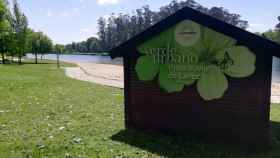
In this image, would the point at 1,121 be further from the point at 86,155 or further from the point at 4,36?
the point at 4,36

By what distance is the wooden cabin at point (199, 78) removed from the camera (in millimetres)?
4477

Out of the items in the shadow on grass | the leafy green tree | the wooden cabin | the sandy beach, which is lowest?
the shadow on grass

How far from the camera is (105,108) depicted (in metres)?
7.75

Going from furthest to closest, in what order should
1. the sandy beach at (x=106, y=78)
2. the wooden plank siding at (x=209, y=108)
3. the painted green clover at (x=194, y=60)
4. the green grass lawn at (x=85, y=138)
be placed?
the sandy beach at (x=106, y=78) → the painted green clover at (x=194, y=60) → the wooden plank siding at (x=209, y=108) → the green grass lawn at (x=85, y=138)

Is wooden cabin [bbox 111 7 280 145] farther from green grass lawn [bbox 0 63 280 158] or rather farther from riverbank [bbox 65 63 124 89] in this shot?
riverbank [bbox 65 63 124 89]

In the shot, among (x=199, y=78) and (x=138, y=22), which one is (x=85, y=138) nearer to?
(x=199, y=78)

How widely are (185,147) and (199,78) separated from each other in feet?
4.43

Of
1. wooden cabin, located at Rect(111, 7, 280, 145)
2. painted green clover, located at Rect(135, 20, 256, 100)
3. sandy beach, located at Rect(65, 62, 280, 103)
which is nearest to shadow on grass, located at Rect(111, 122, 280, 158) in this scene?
wooden cabin, located at Rect(111, 7, 280, 145)

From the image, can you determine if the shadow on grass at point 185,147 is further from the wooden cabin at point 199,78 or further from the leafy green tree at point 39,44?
the leafy green tree at point 39,44

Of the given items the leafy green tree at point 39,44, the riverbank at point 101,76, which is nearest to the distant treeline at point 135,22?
the leafy green tree at point 39,44

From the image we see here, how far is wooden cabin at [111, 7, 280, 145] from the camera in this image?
14.7 feet

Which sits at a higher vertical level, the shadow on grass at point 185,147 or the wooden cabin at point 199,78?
the wooden cabin at point 199,78

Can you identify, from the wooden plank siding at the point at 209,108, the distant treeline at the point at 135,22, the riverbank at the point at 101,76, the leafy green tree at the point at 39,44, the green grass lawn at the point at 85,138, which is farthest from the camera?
the distant treeline at the point at 135,22

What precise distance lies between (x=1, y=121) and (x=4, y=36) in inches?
1219
